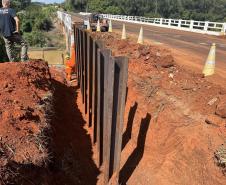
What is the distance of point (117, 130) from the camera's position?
4711 millimetres

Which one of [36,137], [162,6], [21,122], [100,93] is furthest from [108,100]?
[162,6]

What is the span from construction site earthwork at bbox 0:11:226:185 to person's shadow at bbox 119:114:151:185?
2 cm

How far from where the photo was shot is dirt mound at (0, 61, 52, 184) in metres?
3.65

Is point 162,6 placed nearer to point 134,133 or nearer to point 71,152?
point 134,133

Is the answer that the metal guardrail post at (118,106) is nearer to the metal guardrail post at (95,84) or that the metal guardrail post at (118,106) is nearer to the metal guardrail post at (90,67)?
the metal guardrail post at (95,84)

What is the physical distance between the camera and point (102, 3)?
355 ft

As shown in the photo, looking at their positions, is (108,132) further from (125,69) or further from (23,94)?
(23,94)

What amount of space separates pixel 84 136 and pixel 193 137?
288cm

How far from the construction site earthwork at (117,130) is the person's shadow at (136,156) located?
21mm

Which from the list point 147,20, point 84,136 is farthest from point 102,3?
point 84,136

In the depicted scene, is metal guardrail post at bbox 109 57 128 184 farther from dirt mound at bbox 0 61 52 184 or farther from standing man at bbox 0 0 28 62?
standing man at bbox 0 0 28 62

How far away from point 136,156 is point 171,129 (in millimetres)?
956

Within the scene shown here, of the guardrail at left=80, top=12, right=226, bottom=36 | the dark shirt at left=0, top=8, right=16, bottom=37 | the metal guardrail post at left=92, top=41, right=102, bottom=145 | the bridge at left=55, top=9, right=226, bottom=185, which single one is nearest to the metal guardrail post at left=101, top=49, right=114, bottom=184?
the bridge at left=55, top=9, right=226, bottom=185

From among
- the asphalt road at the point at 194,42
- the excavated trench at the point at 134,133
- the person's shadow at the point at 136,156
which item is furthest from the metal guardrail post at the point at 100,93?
the asphalt road at the point at 194,42
